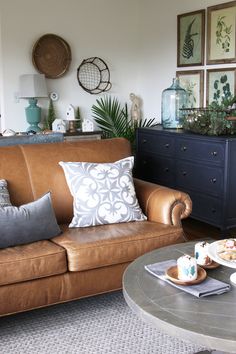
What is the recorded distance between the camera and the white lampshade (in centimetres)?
509

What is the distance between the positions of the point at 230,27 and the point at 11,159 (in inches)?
102

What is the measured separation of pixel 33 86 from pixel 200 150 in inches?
88.2

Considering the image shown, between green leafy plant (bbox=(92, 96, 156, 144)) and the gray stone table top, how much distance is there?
12.1ft

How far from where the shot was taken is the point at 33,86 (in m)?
5.09

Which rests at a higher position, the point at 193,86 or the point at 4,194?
the point at 193,86

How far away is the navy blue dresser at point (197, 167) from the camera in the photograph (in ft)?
11.5

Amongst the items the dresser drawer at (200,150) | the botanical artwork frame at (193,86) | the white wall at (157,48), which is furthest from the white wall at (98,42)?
the dresser drawer at (200,150)

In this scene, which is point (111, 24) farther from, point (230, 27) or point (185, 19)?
point (230, 27)

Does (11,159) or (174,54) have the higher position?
(174,54)

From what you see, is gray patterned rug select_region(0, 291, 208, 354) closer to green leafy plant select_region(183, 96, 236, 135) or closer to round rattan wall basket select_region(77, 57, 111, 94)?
green leafy plant select_region(183, 96, 236, 135)

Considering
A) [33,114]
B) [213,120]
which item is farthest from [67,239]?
[33,114]

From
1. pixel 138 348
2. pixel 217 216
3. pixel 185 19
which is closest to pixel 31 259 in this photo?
pixel 138 348

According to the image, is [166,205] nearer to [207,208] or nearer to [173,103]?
[207,208]

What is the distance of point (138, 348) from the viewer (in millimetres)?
2223
